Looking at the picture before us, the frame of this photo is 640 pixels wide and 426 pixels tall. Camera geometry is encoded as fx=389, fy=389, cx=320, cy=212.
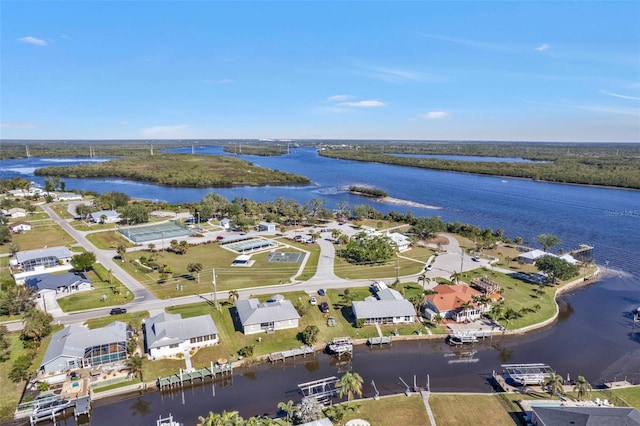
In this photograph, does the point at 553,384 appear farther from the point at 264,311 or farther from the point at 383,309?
the point at 264,311

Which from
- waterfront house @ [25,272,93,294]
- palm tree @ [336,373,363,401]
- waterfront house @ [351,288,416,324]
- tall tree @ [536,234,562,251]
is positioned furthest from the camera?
tall tree @ [536,234,562,251]

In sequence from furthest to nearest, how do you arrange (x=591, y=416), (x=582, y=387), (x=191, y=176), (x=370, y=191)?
(x=191, y=176) < (x=370, y=191) < (x=582, y=387) < (x=591, y=416)

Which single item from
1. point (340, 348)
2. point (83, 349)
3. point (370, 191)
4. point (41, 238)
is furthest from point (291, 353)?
point (370, 191)

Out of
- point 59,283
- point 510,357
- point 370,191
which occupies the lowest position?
point 510,357

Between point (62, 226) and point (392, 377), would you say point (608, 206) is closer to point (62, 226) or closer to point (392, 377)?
point (392, 377)

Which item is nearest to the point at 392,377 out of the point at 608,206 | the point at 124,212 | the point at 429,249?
the point at 429,249

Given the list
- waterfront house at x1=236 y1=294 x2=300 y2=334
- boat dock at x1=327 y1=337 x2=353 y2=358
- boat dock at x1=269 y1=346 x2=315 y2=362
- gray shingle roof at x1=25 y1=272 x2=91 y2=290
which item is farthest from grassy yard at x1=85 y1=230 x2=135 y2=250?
boat dock at x1=327 y1=337 x2=353 y2=358

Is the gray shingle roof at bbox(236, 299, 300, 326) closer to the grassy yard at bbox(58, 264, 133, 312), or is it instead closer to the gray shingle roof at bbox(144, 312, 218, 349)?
the gray shingle roof at bbox(144, 312, 218, 349)
